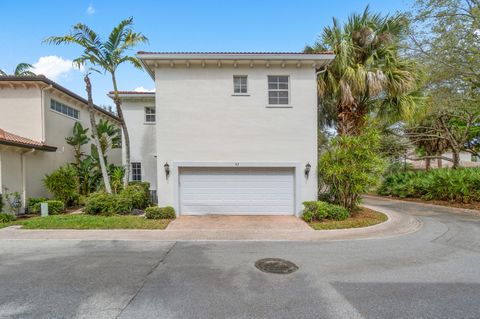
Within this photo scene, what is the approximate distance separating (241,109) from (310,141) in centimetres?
307

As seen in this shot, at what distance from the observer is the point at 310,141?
9.82 m

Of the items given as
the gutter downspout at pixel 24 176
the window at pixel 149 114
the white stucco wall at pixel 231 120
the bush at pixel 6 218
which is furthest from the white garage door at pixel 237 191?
the gutter downspout at pixel 24 176

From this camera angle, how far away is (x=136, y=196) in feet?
35.3

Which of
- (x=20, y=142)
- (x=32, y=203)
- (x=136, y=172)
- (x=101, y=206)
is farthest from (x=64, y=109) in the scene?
(x=101, y=206)

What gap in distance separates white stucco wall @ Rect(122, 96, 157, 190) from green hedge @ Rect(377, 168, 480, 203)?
15.2 m

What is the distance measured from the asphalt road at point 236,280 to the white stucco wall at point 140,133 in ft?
23.6

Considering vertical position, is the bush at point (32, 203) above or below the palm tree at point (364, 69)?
below

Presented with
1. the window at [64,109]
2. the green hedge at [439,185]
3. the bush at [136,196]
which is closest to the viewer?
the bush at [136,196]

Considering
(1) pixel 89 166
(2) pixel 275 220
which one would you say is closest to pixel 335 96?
(2) pixel 275 220

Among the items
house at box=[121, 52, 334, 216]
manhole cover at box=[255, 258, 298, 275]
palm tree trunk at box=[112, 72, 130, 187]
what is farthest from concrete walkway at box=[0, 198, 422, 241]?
palm tree trunk at box=[112, 72, 130, 187]

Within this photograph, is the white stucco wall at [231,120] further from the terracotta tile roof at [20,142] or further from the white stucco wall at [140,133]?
the terracotta tile roof at [20,142]

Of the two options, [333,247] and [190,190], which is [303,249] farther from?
[190,190]

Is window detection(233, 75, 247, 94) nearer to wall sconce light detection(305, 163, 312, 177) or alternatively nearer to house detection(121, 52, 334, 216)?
house detection(121, 52, 334, 216)

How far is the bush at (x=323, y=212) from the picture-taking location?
352 inches
